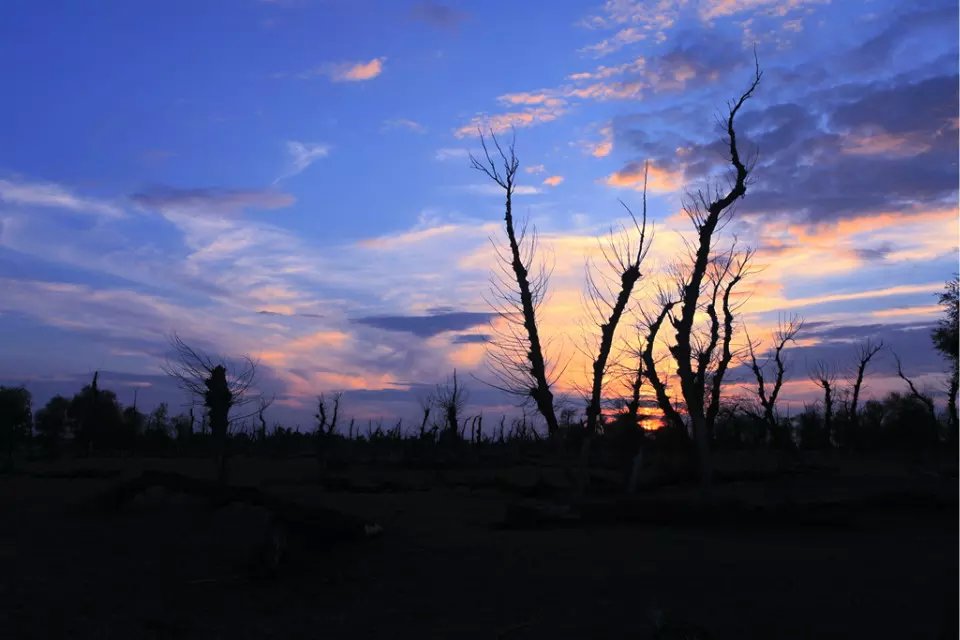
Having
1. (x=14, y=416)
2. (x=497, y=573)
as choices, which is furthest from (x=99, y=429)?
(x=497, y=573)

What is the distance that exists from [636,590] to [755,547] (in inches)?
146

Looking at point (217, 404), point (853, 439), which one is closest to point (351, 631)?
point (217, 404)

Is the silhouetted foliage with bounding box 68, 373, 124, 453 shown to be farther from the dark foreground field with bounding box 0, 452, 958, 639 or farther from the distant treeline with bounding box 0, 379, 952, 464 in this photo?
the dark foreground field with bounding box 0, 452, 958, 639

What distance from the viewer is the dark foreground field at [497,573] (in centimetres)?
840

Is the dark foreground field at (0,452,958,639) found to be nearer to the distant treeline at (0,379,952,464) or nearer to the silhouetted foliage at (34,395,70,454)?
the distant treeline at (0,379,952,464)

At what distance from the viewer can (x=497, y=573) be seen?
10.8 m

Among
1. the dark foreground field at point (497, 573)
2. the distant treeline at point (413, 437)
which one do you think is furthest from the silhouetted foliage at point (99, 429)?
the dark foreground field at point (497, 573)

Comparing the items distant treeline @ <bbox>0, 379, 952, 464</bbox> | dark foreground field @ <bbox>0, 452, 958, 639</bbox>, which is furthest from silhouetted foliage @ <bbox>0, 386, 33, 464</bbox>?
dark foreground field @ <bbox>0, 452, 958, 639</bbox>

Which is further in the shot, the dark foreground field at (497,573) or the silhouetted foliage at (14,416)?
the silhouetted foliage at (14,416)

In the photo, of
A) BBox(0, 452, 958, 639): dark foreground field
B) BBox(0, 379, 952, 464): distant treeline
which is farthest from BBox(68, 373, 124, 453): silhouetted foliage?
BBox(0, 452, 958, 639): dark foreground field

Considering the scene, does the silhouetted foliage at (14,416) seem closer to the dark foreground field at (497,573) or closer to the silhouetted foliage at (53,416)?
the silhouetted foliage at (53,416)

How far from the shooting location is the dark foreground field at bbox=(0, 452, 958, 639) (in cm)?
840

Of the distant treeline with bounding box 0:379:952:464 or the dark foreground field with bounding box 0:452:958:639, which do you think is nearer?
the dark foreground field with bounding box 0:452:958:639

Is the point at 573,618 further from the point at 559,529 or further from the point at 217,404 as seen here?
the point at 217,404
